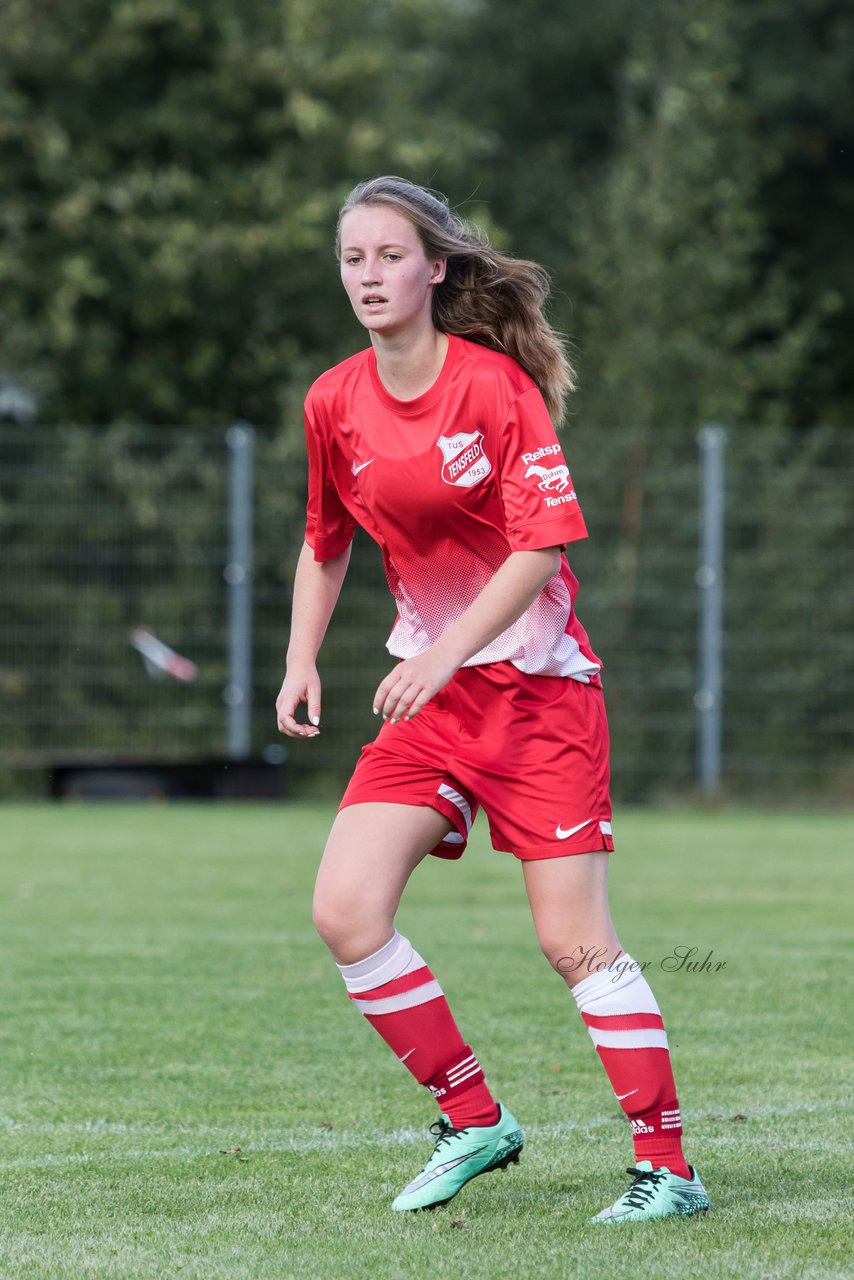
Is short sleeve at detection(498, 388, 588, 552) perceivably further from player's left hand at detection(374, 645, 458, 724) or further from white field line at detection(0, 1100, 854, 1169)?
white field line at detection(0, 1100, 854, 1169)

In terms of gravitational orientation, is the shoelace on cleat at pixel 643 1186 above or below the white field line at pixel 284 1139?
above

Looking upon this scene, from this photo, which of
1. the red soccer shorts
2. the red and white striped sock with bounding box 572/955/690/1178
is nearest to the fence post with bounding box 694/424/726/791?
the red soccer shorts

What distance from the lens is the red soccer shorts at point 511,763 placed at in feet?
12.5

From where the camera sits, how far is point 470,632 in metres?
3.62

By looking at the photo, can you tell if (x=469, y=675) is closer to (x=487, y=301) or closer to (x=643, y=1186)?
(x=487, y=301)

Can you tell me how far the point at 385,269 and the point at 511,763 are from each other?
3.38ft

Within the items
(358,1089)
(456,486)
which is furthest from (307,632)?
(358,1089)

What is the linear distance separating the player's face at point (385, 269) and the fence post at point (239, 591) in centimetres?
1110

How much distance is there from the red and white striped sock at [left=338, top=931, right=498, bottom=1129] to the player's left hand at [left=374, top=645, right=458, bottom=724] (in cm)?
60

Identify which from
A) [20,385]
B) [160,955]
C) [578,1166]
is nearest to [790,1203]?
[578,1166]

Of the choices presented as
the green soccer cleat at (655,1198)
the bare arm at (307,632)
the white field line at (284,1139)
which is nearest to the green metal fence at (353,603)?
the white field line at (284,1139)

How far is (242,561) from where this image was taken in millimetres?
14930

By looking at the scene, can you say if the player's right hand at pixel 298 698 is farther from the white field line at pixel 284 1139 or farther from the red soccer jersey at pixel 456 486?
the white field line at pixel 284 1139

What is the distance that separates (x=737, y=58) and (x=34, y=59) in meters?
10.2
